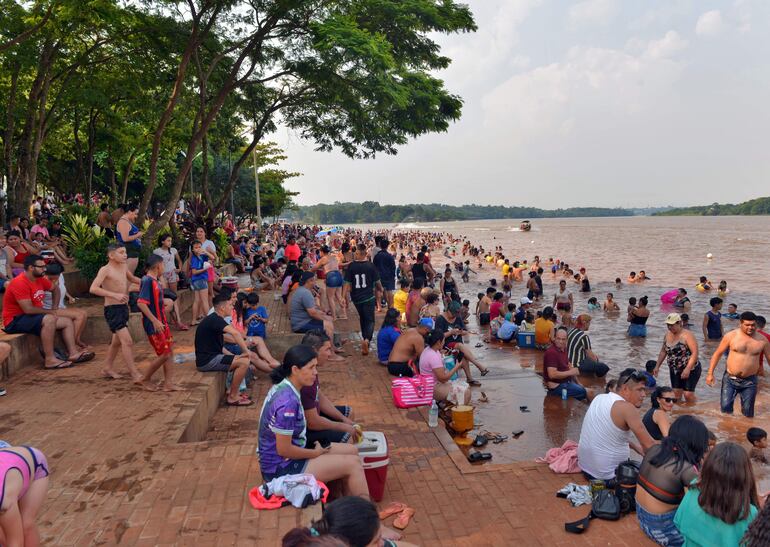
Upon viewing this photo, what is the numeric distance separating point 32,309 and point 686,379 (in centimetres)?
975

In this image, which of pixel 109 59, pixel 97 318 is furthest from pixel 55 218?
pixel 97 318

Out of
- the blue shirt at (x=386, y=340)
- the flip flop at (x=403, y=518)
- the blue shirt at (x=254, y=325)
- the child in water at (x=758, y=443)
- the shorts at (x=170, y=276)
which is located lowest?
the child in water at (x=758, y=443)

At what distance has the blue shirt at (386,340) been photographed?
8.99m

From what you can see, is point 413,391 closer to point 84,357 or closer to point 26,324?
point 84,357

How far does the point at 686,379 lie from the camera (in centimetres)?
859

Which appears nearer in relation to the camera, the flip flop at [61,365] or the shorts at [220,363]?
the shorts at [220,363]

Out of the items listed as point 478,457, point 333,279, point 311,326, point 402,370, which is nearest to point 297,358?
point 478,457

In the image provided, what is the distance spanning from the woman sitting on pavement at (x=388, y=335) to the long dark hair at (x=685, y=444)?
531 centimetres

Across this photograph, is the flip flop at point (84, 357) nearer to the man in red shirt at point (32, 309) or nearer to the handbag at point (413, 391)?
the man in red shirt at point (32, 309)

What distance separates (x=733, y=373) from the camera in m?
7.54

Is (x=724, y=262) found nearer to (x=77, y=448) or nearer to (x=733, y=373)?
(x=733, y=373)

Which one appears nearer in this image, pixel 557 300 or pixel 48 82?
pixel 48 82

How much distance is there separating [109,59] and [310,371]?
15.1 meters

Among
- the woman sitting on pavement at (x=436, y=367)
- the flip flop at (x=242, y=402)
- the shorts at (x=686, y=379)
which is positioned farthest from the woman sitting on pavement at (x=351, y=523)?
the shorts at (x=686, y=379)
